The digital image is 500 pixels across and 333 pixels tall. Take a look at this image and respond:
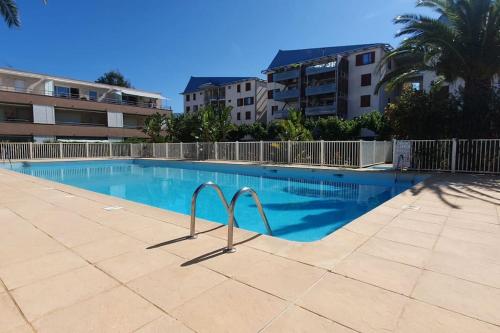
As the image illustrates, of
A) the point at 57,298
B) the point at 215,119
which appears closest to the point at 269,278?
the point at 57,298

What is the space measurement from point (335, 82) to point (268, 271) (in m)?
33.4

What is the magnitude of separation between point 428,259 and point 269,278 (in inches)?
72.6

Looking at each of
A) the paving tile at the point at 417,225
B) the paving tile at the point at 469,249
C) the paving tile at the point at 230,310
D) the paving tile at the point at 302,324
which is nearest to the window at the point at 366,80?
the paving tile at the point at 417,225

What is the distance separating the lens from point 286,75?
123 ft

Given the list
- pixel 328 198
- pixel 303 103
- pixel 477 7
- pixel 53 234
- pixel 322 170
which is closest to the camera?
pixel 53 234

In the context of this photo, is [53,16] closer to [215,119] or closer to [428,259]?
[215,119]

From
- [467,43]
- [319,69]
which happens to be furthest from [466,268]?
[319,69]

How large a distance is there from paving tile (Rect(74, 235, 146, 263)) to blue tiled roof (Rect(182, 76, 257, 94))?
45058mm

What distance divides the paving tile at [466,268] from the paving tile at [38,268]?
376cm

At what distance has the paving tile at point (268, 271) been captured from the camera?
2.50 meters

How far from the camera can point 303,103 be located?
120ft

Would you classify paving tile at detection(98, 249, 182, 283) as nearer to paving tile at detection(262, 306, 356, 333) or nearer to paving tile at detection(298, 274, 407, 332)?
paving tile at detection(262, 306, 356, 333)

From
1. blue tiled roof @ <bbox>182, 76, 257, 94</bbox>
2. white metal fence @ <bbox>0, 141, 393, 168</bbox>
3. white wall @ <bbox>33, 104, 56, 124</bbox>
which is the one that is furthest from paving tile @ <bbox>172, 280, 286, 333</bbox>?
blue tiled roof @ <bbox>182, 76, 257, 94</bbox>

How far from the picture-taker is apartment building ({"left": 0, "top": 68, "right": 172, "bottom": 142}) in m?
28.7
